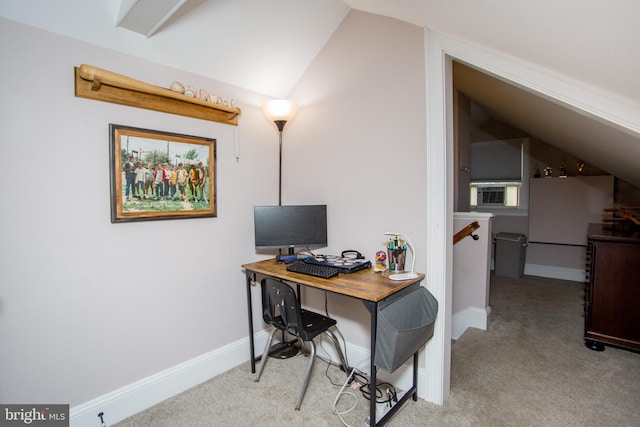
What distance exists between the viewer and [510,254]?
4613 millimetres

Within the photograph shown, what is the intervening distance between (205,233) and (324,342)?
4.25ft

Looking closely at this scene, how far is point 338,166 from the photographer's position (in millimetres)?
2334

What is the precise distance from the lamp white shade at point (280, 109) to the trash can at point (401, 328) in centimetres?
165

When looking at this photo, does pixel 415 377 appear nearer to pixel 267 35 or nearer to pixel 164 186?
pixel 164 186

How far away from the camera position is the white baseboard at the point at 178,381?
1.72 meters

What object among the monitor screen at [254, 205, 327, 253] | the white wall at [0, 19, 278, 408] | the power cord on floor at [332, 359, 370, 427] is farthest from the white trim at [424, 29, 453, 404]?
the white wall at [0, 19, 278, 408]

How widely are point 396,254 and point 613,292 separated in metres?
1.95

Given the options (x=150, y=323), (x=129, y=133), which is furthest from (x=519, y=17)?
(x=150, y=323)

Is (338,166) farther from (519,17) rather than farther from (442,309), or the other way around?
(519,17)

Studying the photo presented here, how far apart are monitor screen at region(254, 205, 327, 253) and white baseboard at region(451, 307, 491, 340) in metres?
1.66

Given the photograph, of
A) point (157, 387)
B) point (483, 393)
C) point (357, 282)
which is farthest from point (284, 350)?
point (483, 393)

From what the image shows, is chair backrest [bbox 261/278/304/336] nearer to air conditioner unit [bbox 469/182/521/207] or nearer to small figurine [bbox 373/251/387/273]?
small figurine [bbox 373/251/387/273]

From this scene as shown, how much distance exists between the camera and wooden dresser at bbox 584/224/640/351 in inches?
92.0

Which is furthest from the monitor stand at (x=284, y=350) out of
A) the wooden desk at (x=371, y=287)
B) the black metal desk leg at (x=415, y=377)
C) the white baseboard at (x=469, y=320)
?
the white baseboard at (x=469, y=320)
